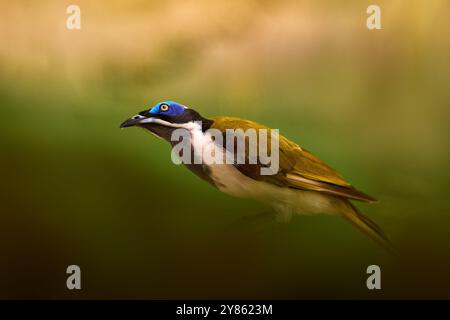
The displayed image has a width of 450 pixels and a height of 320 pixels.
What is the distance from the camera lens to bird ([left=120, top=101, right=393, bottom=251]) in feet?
5.44

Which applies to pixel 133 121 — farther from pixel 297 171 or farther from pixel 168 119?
pixel 297 171

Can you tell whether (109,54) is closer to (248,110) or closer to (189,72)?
(189,72)

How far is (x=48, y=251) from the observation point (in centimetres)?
173

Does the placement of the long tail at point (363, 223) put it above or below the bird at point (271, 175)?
below

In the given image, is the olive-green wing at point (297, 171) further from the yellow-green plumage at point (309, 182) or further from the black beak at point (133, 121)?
the black beak at point (133, 121)

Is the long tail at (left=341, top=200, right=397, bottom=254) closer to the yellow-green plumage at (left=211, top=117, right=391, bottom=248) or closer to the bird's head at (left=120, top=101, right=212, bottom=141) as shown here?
the yellow-green plumage at (left=211, top=117, right=391, bottom=248)

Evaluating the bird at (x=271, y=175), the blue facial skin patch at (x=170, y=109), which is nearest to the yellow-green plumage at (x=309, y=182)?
the bird at (x=271, y=175)

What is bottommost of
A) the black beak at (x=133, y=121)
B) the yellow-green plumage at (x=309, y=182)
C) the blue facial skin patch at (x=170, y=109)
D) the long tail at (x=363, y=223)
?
the long tail at (x=363, y=223)

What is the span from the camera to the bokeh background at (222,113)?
1682 mm

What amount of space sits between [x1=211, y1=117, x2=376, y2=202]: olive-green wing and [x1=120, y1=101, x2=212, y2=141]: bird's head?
0.22ft

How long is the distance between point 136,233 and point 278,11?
83 cm

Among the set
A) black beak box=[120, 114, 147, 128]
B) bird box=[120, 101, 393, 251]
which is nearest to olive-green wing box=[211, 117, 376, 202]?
bird box=[120, 101, 393, 251]

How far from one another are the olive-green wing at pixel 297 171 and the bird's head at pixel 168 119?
7 centimetres

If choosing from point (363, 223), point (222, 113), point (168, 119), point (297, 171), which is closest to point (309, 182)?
point (297, 171)
